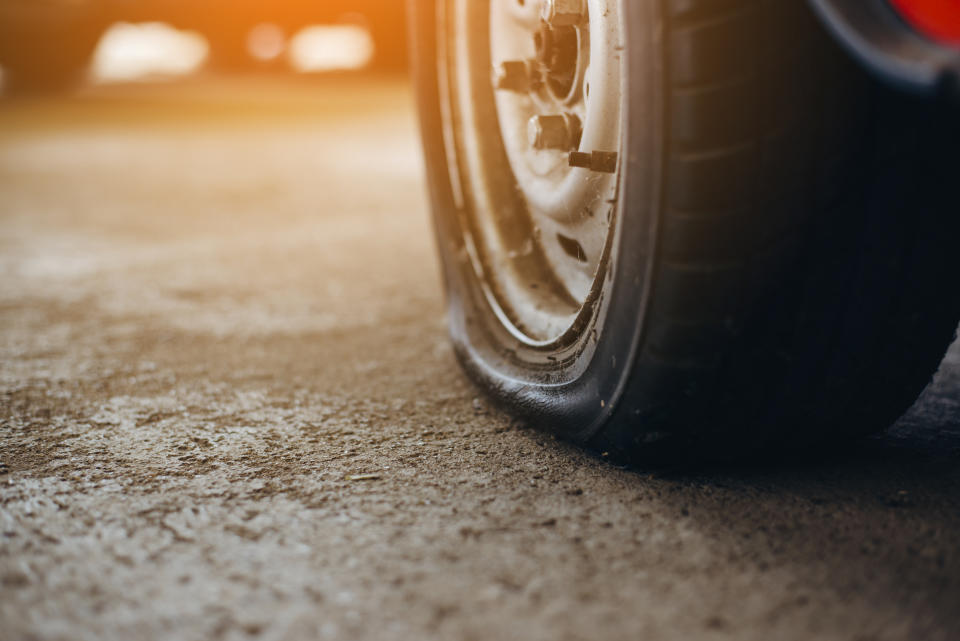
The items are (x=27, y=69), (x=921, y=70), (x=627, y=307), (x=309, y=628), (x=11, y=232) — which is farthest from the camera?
(x=27, y=69)

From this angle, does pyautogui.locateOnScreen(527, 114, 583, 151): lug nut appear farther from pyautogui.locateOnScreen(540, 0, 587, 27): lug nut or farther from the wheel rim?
pyautogui.locateOnScreen(540, 0, 587, 27): lug nut

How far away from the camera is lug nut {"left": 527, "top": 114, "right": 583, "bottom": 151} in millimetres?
1278

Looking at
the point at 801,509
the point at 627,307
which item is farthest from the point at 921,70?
the point at 801,509

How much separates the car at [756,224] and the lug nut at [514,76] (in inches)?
6.3

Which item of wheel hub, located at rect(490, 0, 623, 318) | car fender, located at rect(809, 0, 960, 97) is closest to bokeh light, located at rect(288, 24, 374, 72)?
wheel hub, located at rect(490, 0, 623, 318)

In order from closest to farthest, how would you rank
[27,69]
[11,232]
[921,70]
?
[921,70], [11,232], [27,69]

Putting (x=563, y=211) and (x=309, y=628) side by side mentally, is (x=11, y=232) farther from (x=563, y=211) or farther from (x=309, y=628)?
(x=309, y=628)

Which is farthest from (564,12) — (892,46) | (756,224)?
(892,46)

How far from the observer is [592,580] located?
0.84 metres

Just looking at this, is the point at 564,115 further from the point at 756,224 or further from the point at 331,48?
the point at 331,48

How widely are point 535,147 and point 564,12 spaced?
0.19 m

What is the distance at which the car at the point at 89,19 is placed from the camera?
7.71m

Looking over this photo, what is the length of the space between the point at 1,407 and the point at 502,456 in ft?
2.53

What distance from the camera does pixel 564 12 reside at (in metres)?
1.20
